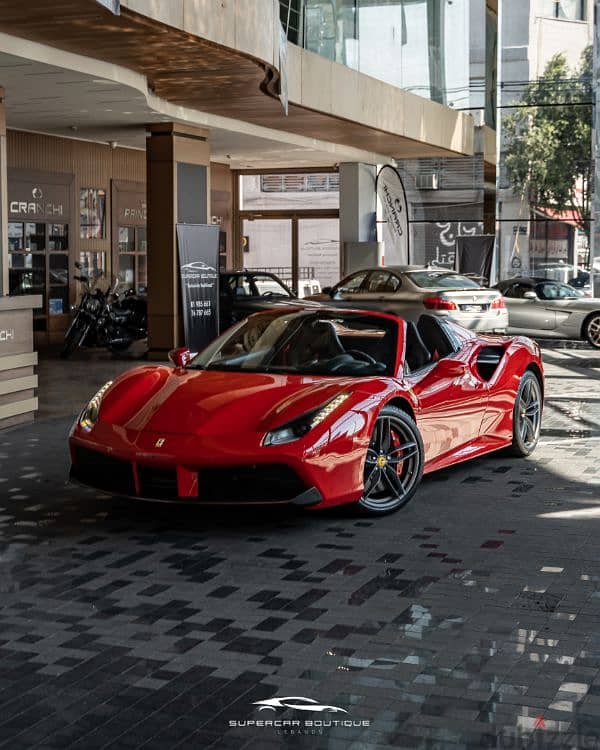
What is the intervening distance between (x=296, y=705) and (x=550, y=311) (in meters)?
18.7

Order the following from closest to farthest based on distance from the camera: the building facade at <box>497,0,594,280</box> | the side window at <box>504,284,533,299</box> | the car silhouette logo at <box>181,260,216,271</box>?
1. the car silhouette logo at <box>181,260,216,271</box>
2. the side window at <box>504,284,533,299</box>
3. the building facade at <box>497,0,594,280</box>

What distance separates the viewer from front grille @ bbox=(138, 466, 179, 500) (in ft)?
22.1

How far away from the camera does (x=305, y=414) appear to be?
6855 millimetres

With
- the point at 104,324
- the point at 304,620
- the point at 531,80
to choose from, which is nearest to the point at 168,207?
the point at 104,324

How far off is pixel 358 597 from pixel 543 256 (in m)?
27.2

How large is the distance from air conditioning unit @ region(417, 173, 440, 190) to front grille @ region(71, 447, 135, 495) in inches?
1035

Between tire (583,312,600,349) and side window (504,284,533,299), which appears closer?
tire (583,312,600,349)

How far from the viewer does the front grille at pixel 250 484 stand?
21.8ft

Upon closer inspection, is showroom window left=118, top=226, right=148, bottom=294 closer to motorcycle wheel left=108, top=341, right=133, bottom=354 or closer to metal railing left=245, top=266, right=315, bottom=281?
motorcycle wheel left=108, top=341, right=133, bottom=354

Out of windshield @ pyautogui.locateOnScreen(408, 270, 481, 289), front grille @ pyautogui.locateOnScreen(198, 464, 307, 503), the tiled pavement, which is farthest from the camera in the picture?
windshield @ pyautogui.locateOnScreen(408, 270, 481, 289)

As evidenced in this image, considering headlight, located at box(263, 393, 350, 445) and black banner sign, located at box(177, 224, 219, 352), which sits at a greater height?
black banner sign, located at box(177, 224, 219, 352)

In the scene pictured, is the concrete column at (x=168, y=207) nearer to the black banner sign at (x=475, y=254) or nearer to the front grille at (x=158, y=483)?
the black banner sign at (x=475, y=254)

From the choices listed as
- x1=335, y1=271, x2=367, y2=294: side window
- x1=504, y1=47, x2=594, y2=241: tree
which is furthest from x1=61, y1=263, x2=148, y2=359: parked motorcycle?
x1=504, y1=47, x2=594, y2=241: tree

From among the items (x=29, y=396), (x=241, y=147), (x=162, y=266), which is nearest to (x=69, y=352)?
(x=162, y=266)
